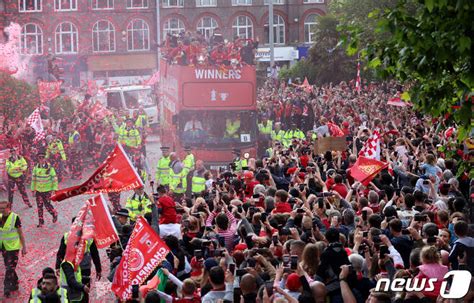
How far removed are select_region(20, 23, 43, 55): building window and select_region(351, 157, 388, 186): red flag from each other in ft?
165

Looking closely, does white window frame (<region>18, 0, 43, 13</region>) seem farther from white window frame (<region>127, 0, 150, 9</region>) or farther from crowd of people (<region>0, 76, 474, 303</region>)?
crowd of people (<region>0, 76, 474, 303</region>)

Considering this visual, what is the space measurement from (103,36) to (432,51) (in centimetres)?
5928

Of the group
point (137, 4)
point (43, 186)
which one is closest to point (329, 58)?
point (137, 4)

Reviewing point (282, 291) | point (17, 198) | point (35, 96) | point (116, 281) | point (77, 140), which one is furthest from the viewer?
point (35, 96)

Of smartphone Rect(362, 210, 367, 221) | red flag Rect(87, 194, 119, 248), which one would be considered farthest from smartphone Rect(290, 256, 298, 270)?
red flag Rect(87, 194, 119, 248)

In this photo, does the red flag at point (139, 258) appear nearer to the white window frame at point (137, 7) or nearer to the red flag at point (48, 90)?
the red flag at point (48, 90)

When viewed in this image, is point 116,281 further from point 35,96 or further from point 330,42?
point 330,42

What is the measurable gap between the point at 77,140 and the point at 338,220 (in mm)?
18648

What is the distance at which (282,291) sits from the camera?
8.83 meters

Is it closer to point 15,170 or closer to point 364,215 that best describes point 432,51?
point 364,215

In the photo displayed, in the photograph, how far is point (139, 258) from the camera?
11.0m

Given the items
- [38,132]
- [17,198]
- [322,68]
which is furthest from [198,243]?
[322,68]

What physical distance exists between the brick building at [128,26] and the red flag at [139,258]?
53.7 m

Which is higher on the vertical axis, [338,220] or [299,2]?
[299,2]
